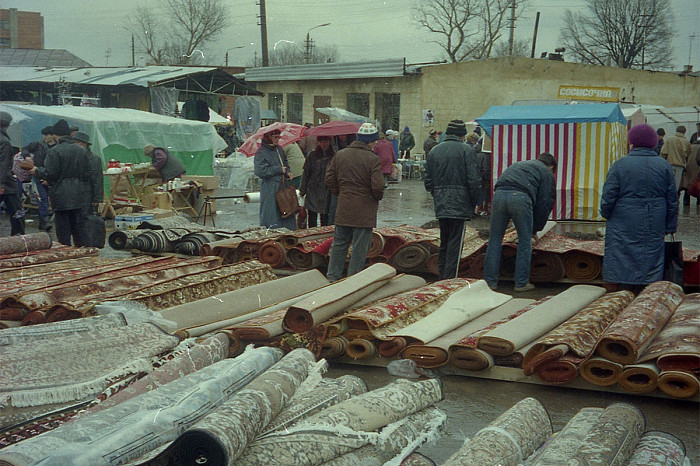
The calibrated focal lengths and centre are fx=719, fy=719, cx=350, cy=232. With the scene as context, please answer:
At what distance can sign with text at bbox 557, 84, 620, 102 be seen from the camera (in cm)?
2441

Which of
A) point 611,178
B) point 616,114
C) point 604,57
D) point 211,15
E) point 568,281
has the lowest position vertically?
point 568,281

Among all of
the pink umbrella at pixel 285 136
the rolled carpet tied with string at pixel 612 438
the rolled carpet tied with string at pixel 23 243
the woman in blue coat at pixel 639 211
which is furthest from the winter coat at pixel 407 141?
the rolled carpet tied with string at pixel 612 438

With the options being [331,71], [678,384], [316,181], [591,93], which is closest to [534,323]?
[678,384]

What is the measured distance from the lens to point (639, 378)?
4.72 meters

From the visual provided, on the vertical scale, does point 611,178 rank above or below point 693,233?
above

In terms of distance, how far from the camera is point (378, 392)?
11.0ft

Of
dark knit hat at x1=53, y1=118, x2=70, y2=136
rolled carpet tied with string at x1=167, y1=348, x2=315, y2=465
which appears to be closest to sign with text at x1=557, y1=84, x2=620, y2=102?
dark knit hat at x1=53, y1=118, x2=70, y2=136

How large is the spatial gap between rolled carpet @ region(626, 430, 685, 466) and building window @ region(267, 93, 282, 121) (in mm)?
32467

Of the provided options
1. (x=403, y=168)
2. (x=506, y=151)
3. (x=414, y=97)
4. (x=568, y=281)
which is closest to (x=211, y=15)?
(x=506, y=151)

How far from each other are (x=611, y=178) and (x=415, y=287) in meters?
2.16

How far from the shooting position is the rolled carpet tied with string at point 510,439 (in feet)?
9.29

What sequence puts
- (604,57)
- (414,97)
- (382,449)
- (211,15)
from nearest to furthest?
(382,449)
(211,15)
(414,97)
(604,57)

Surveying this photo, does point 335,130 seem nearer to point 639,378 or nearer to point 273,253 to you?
point 273,253

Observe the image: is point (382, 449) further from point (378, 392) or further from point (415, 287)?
point (415, 287)
